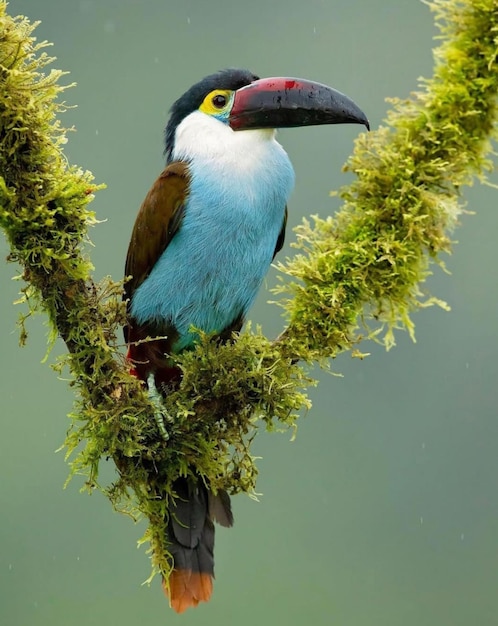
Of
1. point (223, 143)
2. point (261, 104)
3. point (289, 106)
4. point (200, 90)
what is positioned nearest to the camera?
point (289, 106)

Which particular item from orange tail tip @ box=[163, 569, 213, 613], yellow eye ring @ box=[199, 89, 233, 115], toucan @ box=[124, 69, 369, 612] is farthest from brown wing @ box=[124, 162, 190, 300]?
orange tail tip @ box=[163, 569, 213, 613]

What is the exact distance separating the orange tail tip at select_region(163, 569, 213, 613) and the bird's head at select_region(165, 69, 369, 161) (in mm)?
1428

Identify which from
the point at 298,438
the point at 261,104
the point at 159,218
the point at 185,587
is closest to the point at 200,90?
the point at 261,104

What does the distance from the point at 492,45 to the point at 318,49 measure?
17360mm

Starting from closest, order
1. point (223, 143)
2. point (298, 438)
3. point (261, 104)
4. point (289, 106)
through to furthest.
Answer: point (289, 106) < point (261, 104) < point (223, 143) < point (298, 438)

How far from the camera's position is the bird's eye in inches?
167

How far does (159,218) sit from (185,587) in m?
1.19

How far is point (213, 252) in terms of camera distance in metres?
4.13

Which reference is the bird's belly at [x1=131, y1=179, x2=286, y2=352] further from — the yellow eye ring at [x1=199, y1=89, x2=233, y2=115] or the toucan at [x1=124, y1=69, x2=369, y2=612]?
the yellow eye ring at [x1=199, y1=89, x2=233, y2=115]

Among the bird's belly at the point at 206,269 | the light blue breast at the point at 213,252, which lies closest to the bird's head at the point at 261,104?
the light blue breast at the point at 213,252

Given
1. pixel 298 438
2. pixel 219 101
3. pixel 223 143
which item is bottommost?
pixel 298 438

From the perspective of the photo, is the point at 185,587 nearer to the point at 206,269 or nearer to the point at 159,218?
the point at 206,269

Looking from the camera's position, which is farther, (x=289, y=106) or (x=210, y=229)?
(x=210, y=229)

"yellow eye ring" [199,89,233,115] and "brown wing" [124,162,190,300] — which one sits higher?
"yellow eye ring" [199,89,233,115]
